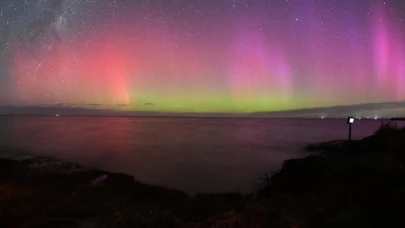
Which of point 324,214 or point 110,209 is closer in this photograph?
point 324,214

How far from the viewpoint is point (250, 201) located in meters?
11.5

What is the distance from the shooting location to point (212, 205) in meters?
12.4

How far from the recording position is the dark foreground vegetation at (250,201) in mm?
6344

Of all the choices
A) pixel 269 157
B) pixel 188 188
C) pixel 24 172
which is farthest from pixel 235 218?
pixel 269 157

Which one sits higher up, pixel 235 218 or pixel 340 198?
pixel 340 198

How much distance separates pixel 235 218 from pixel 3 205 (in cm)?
854

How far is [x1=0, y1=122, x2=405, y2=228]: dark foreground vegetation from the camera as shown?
634 centimetres

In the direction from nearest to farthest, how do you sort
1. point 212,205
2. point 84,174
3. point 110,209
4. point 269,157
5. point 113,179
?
point 110,209
point 212,205
point 113,179
point 84,174
point 269,157

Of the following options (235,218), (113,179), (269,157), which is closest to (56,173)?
(113,179)

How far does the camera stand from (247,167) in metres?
27.2

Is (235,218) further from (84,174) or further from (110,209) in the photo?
(84,174)

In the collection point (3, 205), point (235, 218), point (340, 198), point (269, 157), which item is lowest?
point (269, 157)

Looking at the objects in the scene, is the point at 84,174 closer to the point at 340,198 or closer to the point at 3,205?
the point at 3,205

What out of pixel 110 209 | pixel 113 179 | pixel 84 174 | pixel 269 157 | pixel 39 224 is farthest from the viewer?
pixel 269 157
